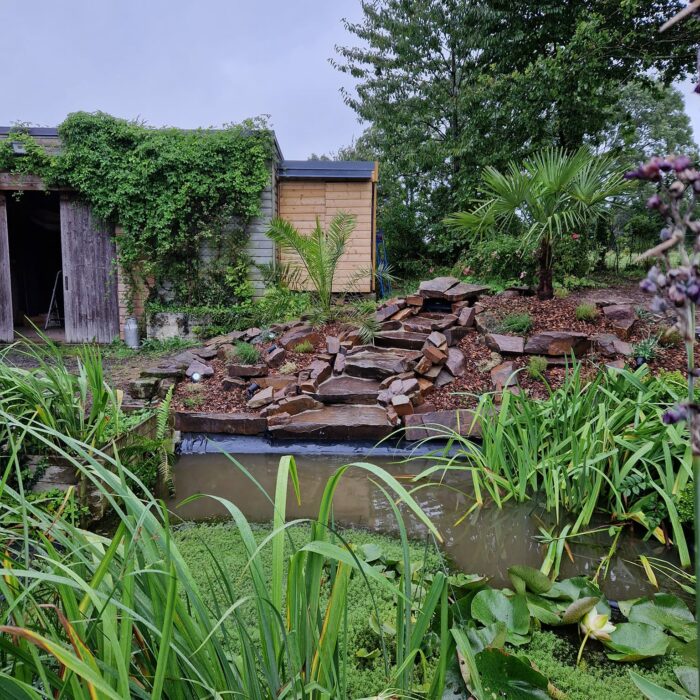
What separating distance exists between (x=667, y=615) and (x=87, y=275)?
8.71m

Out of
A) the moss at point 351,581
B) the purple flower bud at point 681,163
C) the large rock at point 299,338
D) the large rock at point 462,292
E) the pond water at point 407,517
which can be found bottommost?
the pond water at point 407,517

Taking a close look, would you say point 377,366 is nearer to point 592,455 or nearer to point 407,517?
point 407,517

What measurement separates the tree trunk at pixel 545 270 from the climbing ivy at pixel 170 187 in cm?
455

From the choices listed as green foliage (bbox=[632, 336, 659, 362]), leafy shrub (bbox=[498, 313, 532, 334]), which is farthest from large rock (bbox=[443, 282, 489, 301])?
green foliage (bbox=[632, 336, 659, 362])

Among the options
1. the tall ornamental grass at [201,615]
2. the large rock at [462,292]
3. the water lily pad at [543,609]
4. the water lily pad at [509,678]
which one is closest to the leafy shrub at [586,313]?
the large rock at [462,292]

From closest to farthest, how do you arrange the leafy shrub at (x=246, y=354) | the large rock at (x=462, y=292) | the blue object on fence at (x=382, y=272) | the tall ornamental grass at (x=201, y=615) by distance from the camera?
1. the tall ornamental grass at (x=201, y=615)
2. the leafy shrub at (x=246, y=354)
3. the large rock at (x=462, y=292)
4. the blue object on fence at (x=382, y=272)

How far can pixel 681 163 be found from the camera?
0.59 metres

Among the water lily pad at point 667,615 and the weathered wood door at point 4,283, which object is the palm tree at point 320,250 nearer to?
the weathered wood door at point 4,283

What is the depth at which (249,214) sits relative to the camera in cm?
791

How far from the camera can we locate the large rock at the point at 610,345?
4.30 meters

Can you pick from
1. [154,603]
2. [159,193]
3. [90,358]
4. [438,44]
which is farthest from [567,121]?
[154,603]

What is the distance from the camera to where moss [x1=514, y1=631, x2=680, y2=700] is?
1433 mm

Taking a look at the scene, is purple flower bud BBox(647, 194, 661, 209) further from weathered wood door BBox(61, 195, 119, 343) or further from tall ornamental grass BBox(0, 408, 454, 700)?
weathered wood door BBox(61, 195, 119, 343)

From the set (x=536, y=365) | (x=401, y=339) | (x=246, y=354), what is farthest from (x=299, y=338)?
(x=536, y=365)
